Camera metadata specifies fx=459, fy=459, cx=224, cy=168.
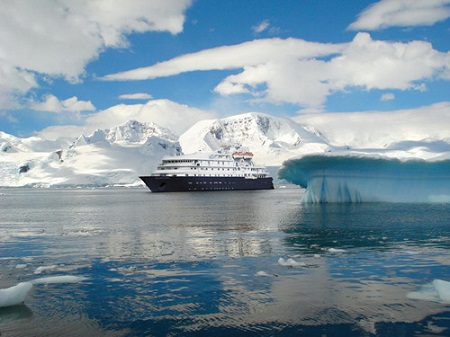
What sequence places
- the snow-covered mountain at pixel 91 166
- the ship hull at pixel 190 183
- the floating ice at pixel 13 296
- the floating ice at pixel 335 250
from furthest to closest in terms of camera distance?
the snow-covered mountain at pixel 91 166 → the ship hull at pixel 190 183 → the floating ice at pixel 335 250 → the floating ice at pixel 13 296

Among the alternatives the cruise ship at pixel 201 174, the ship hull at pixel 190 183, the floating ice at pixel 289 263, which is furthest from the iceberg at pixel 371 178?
the cruise ship at pixel 201 174

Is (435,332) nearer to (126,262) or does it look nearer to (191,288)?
(191,288)

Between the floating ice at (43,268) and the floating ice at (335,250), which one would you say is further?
the floating ice at (335,250)

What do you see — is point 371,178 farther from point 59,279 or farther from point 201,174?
point 201,174

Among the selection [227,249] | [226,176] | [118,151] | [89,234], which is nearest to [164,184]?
[226,176]

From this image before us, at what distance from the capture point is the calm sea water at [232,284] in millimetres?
7613

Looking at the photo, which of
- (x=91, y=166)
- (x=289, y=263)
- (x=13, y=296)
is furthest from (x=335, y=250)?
(x=91, y=166)

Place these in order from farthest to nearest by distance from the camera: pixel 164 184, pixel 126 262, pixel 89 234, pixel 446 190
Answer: pixel 164 184, pixel 446 190, pixel 89 234, pixel 126 262

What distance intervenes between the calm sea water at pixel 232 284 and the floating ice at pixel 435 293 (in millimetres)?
53

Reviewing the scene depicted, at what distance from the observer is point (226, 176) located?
86250 mm

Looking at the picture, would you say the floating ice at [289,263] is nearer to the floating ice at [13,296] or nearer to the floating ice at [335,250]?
the floating ice at [335,250]

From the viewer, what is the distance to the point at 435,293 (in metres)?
9.20

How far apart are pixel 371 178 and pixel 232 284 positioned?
84.8ft

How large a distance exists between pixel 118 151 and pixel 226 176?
108101 millimetres
